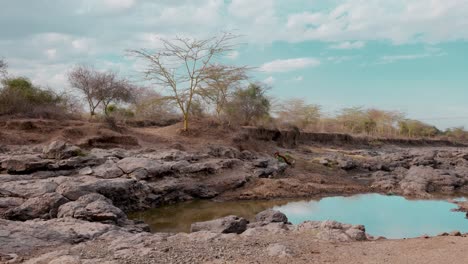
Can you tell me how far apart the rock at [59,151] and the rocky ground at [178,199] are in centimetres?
3

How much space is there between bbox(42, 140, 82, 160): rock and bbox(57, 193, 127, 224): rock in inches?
181

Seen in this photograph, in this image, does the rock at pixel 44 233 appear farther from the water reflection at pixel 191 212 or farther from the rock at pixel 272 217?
the rock at pixel 272 217

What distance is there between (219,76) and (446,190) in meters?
11.0

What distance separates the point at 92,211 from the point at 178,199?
15.4 feet

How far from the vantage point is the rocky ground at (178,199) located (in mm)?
5242

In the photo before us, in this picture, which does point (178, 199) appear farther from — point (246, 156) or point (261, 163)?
point (246, 156)

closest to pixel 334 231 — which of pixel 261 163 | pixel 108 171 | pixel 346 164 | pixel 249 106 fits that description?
pixel 108 171

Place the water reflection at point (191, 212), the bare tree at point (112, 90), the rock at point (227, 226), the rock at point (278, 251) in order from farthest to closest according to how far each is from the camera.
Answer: the bare tree at point (112, 90) < the water reflection at point (191, 212) < the rock at point (227, 226) < the rock at point (278, 251)

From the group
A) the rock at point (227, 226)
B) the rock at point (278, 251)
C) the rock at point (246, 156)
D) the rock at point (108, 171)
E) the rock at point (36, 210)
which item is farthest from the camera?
the rock at point (246, 156)

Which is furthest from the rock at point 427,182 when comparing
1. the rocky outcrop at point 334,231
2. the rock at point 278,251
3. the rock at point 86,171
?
the rock at point 86,171

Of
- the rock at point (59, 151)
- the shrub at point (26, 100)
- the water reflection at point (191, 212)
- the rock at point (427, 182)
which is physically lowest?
the water reflection at point (191, 212)

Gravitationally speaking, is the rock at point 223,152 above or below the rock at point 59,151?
below

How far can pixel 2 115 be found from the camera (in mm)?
17078

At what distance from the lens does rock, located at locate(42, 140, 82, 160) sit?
11.6 meters
